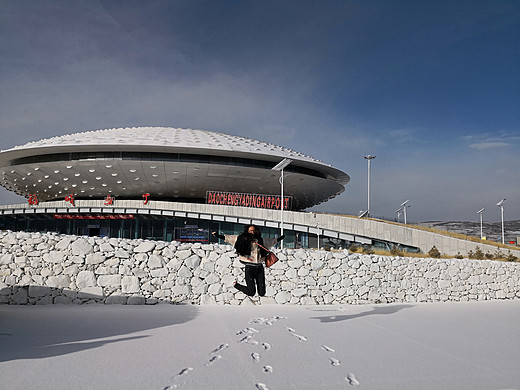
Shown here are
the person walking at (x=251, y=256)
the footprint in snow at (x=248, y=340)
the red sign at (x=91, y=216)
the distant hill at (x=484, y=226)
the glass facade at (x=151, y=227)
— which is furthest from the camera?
the distant hill at (x=484, y=226)

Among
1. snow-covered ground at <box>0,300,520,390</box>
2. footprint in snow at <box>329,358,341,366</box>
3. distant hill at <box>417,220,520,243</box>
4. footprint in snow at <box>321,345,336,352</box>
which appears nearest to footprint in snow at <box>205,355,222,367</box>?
snow-covered ground at <box>0,300,520,390</box>

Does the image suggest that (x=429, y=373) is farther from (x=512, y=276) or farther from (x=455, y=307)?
(x=512, y=276)

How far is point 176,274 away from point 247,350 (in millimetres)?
5989

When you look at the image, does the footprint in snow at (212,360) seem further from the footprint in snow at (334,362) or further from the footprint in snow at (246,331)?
the footprint in snow at (246,331)

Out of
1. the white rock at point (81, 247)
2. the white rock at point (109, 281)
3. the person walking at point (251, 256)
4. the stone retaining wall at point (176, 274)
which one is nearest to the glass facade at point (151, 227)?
the stone retaining wall at point (176, 274)

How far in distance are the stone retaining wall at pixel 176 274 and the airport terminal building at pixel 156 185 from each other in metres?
16.8

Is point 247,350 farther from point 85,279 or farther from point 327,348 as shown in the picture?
point 85,279

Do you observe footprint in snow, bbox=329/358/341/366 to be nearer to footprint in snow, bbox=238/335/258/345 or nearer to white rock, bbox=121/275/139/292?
footprint in snow, bbox=238/335/258/345

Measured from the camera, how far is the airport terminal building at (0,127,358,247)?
1334 inches

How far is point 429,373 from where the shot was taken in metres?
4.98

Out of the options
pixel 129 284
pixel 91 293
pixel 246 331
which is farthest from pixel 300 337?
pixel 91 293

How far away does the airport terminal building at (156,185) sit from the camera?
33875 millimetres

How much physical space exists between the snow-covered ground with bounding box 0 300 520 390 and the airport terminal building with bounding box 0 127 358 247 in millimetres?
22068

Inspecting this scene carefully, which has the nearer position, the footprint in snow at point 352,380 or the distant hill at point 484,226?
the footprint in snow at point 352,380
